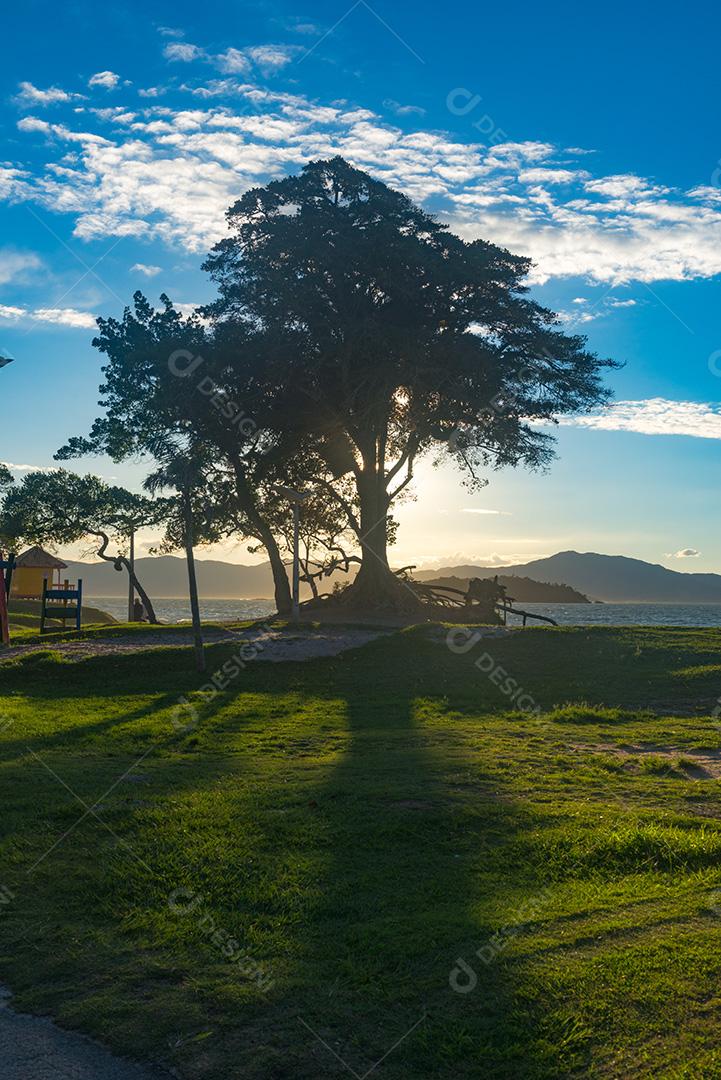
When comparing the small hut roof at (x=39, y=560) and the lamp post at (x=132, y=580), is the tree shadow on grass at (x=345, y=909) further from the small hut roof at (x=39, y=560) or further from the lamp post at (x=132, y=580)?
the small hut roof at (x=39, y=560)

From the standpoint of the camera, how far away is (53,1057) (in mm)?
4840

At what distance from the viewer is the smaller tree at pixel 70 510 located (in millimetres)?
52125

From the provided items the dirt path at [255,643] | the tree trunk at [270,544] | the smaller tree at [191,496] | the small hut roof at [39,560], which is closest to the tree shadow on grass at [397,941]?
the dirt path at [255,643]

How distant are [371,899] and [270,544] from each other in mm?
35963

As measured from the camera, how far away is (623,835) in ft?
26.7

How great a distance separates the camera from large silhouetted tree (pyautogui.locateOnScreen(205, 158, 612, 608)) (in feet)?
116

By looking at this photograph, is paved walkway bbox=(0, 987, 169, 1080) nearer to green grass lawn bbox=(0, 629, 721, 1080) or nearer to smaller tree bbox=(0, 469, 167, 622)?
green grass lawn bbox=(0, 629, 721, 1080)

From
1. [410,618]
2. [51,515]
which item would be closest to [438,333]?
[410,618]

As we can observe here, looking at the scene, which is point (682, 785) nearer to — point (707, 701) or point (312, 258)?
point (707, 701)

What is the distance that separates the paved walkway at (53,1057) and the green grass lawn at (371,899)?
117mm

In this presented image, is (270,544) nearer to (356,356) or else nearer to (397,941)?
(356,356)

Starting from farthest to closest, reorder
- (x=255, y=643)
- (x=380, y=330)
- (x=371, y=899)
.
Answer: (x=380, y=330) < (x=255, y=643) < (x=371, y=899)

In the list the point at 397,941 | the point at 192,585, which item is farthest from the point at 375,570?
the point at 397,941

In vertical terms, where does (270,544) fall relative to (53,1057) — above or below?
above
